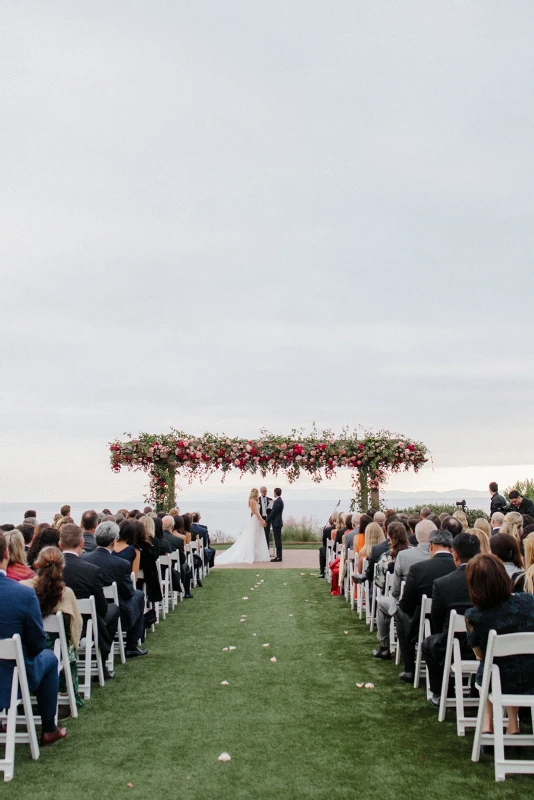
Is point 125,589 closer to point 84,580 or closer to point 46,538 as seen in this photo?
point 46,538

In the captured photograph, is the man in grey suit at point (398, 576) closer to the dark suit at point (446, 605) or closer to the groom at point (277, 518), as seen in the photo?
the dark suit at point (446, 605)

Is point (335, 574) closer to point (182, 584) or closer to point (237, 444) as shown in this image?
point (182, 584)

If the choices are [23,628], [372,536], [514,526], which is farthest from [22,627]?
[372,536]

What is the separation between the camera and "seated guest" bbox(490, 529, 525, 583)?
588cm

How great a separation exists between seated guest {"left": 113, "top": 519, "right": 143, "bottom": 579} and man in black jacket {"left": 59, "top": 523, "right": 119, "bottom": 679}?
1.44 meters

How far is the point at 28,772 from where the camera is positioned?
14.8 ft

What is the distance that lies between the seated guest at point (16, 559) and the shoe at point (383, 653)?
3778 millimetres

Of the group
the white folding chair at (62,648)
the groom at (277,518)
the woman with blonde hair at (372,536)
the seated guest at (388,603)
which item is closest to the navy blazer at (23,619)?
the white folding chair at (62,648)

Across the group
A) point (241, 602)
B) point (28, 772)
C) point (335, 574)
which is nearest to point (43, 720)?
point (28, 772)

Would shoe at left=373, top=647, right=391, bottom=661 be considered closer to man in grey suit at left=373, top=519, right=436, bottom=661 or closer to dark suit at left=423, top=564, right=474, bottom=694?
man in grey suit at left=373, top=519, right=436, bottom=661

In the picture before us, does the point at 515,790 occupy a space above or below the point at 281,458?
below

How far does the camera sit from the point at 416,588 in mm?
6273

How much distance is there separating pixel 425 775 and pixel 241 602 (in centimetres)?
776

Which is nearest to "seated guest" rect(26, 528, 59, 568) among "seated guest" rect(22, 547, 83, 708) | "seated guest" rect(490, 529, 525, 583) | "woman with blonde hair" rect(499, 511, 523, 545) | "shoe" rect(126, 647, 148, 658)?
"seated guest" rect(22, 547, 83, 708)
